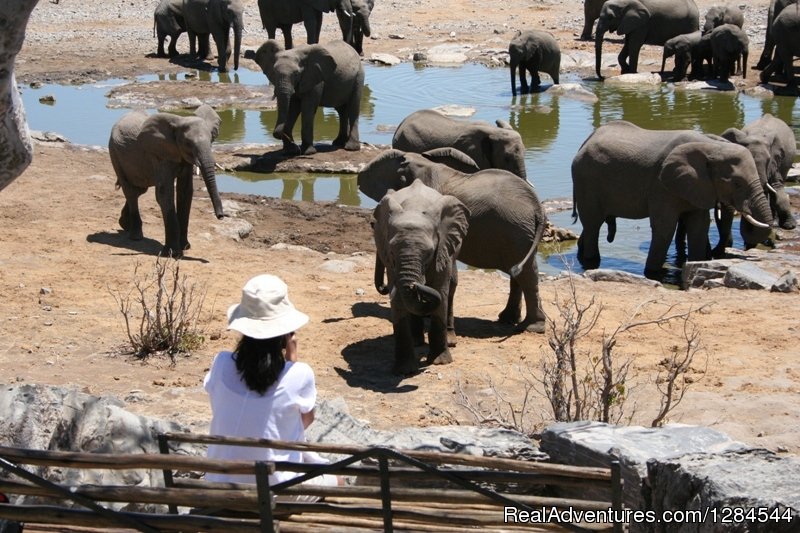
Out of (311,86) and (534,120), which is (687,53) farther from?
(311,86)

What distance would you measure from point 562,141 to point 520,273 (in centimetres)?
1011

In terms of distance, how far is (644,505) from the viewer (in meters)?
4.89

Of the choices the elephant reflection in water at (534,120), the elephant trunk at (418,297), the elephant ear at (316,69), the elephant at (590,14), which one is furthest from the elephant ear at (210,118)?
the elephant at (590,14)

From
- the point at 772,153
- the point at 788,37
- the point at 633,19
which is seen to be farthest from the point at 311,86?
the point at 633,19

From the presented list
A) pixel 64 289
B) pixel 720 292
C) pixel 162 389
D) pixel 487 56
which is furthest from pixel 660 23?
pixel 162 389

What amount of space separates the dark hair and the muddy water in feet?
34.0

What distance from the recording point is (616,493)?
389 centimetres

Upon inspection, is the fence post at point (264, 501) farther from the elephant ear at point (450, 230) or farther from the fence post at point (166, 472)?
the elephant ear at point (450, 230)

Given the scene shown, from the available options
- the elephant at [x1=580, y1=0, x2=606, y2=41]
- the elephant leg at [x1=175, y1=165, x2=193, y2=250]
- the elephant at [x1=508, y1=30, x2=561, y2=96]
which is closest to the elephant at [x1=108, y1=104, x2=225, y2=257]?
the elephant leg at [x1=175, y1=165, x2=193, y2=250]

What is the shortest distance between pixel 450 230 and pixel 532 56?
52.5ft

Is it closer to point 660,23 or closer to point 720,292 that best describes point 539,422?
point 720,292

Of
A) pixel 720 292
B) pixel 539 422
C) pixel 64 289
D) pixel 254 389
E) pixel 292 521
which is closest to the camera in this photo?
pixel 292 521

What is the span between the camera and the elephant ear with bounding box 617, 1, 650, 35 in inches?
1080

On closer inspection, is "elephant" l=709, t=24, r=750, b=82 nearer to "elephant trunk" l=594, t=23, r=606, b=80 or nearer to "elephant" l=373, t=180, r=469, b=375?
"elephant trunk" l=594, t=23, r=606, b=80
